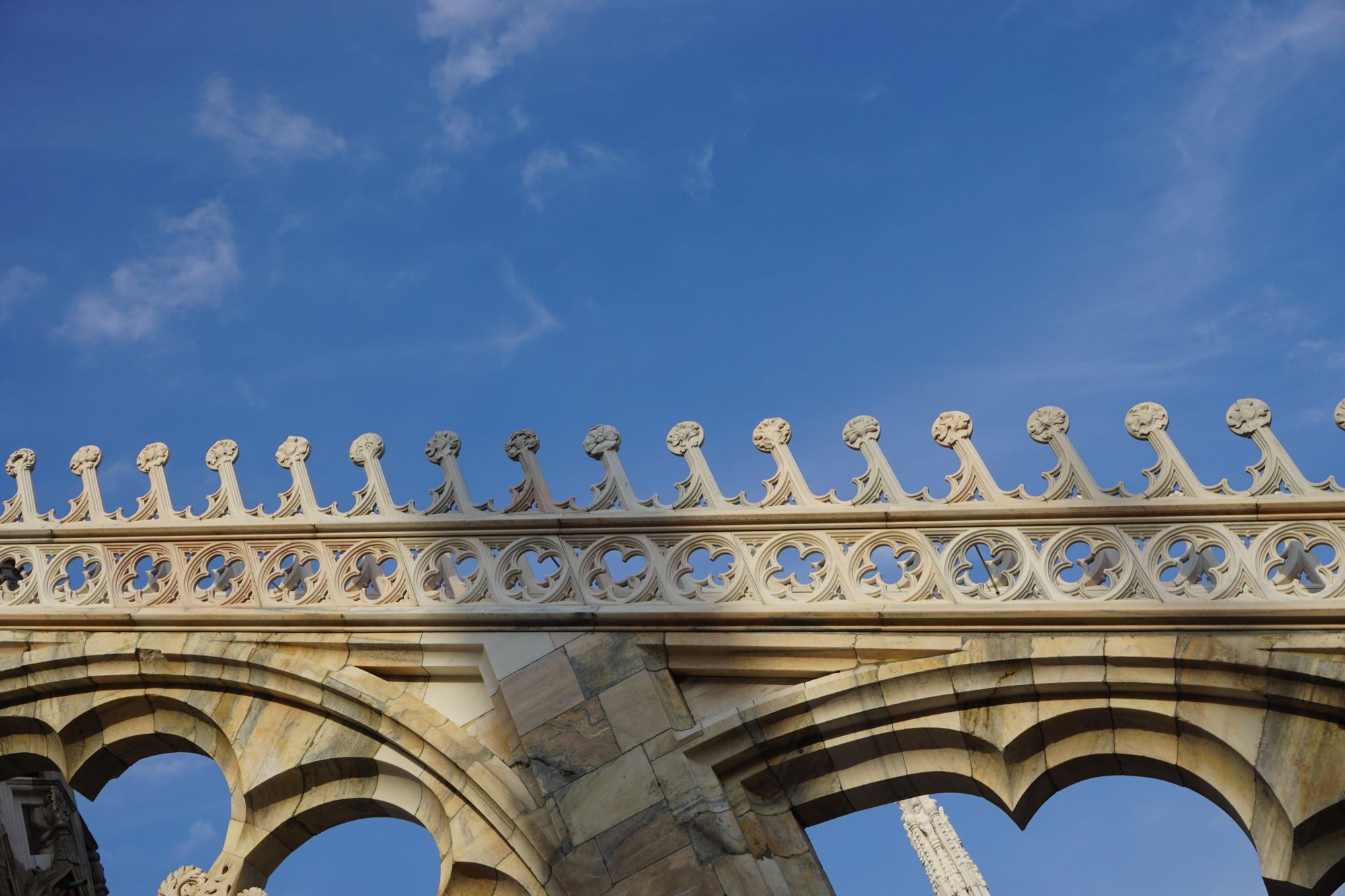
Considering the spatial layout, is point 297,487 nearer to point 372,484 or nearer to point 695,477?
point 372,484

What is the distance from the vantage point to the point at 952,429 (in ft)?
30.0

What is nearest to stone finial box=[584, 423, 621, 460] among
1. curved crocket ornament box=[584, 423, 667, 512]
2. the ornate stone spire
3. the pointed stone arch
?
curved crocket ornament box=[584, 423, 667, 512]

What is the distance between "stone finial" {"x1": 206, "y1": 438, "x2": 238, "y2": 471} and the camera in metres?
10.2

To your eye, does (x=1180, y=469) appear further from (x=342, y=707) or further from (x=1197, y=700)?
(x=342, y=707)

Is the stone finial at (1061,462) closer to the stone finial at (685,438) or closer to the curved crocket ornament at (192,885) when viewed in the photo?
the stone finial at (685,438)

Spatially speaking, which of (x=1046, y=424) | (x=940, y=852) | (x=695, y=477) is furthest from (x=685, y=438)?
(x=940, y=852)

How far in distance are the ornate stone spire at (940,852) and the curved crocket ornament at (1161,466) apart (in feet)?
49.8

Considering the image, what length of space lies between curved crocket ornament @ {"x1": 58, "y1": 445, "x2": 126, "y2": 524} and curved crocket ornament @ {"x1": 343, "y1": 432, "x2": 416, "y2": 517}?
5.28ft

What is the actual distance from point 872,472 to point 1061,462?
1082mm

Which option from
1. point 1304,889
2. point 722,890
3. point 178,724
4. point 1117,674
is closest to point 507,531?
point 178,724

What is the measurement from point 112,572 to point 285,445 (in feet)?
4.39

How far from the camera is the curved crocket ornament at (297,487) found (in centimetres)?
982

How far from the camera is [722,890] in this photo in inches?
292

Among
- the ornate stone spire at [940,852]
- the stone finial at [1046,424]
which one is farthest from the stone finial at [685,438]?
the ornate stone spire at [940,852]
